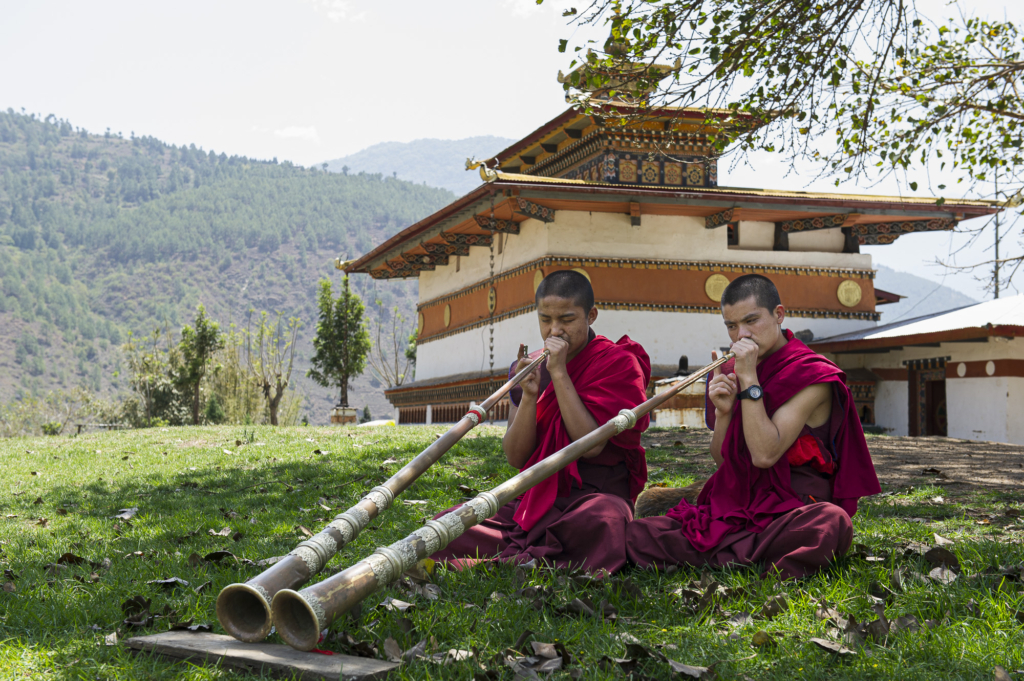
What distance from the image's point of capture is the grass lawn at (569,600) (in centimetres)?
261

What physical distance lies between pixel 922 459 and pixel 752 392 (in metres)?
5.77

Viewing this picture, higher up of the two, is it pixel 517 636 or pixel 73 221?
pixel 73 221

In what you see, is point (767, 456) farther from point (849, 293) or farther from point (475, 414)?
point (849, 293)

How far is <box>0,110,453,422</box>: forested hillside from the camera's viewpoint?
104312 millimetres

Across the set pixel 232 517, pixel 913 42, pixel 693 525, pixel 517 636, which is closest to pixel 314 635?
pixel 517 636

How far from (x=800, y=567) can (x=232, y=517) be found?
3884 mm

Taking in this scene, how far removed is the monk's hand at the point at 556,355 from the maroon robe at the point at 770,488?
79 centimetres

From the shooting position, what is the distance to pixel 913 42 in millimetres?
8523

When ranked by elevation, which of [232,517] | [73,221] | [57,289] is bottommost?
[232,517]

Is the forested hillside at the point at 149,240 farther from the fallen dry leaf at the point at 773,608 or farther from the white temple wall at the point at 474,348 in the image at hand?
the fallen dry leaf at the point at 773,608

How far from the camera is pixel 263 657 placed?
2.55 metres

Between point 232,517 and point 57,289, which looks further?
point 57,289

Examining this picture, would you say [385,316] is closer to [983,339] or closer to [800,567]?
[983,339]

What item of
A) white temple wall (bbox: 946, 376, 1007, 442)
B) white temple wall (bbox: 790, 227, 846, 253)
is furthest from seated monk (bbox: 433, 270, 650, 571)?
white temple wall (bbox: 790, 227, 846, 253)
